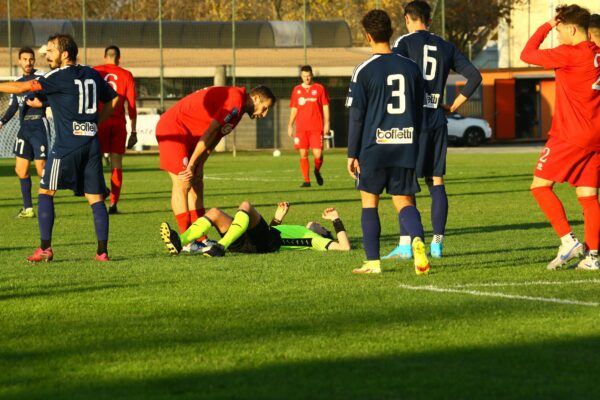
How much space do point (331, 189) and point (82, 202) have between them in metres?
4.82

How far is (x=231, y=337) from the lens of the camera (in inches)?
268

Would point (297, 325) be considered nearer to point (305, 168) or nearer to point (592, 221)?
point (592, 221)

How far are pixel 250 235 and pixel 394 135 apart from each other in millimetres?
2355

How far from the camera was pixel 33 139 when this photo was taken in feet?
58.9

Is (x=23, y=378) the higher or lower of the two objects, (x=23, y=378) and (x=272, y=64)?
the lower

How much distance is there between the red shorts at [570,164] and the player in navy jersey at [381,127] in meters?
1.10

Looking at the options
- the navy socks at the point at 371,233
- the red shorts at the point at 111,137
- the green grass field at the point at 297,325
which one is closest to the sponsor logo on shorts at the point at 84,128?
the green grass field at the point at 297,325

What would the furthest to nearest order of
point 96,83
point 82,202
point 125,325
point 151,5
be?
1. point 151,5
2. point 82,202
3. point 96,83
4. point 125,325

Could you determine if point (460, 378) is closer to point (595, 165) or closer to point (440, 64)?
point (595, 165)

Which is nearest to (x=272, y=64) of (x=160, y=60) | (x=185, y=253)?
(x=160, y=60)

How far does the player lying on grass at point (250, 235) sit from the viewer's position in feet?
36.5

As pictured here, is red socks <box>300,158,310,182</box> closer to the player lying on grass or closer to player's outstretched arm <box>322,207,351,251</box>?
the player lying on grass

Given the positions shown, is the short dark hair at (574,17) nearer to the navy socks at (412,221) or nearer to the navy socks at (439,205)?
the navy socks at (412,221)

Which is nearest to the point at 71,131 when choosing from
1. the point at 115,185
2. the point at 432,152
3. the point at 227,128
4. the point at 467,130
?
the point at 227,128
